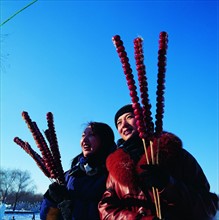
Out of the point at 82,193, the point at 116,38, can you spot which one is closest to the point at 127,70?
the point at 116,38

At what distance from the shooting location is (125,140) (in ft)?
10.3

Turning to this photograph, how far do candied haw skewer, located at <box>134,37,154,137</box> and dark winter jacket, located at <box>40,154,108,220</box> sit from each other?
1602 mm

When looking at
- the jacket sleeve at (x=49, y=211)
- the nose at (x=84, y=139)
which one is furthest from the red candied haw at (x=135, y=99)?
the jacket sleeve at (x=49, y=211)

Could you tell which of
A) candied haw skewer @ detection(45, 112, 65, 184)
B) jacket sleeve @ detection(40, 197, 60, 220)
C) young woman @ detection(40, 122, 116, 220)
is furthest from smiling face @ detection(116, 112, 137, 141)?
jacket sleeve @ detection(40, 197, 60, 220)

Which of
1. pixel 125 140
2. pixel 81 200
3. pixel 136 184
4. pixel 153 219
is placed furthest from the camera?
pixel 81 200

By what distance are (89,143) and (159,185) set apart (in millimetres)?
1767

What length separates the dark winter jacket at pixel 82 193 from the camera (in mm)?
3398

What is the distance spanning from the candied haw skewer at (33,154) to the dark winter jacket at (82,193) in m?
0.42

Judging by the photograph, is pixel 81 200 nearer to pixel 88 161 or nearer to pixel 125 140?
pixel 88 161

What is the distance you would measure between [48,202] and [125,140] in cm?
152

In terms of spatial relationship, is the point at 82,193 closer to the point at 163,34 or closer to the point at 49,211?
the point at 49,211

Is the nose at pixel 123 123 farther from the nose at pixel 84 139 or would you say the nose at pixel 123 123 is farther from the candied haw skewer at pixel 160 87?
the candied haw skewer at pixel 160 87

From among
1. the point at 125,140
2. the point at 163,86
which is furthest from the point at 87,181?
the point at 163,86

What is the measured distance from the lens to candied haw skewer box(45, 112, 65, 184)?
327 cm
